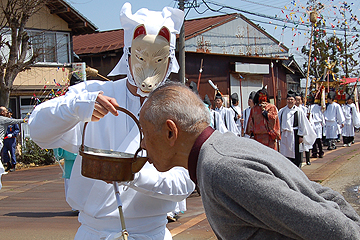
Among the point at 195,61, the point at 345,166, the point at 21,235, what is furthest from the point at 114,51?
the point at 21,235

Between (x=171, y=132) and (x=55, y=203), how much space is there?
7458mm

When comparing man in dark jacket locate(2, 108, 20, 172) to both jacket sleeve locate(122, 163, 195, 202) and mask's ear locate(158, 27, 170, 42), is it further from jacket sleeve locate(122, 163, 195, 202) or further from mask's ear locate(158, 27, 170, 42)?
jacket sleeve locate(122, 163, 195, 202)

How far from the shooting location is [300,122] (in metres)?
10.6

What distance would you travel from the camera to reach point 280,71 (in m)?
26.2

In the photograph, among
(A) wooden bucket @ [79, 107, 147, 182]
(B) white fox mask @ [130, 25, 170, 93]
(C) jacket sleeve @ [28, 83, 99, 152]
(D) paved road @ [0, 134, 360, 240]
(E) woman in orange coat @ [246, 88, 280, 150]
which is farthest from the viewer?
(E) woman in orange coat @ [246, 88, 280, 150]

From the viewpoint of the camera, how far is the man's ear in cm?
166

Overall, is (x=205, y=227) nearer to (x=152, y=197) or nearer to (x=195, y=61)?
(x=152, y=197)

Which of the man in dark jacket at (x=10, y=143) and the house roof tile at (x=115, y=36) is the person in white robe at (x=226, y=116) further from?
the house roof tile at (x=115, y=36)

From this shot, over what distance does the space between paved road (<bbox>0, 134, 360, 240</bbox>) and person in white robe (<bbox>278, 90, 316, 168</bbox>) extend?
0.63 meters

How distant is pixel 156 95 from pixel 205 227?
4505mm

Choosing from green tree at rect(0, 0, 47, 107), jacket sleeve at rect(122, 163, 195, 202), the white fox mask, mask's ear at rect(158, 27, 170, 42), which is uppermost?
green tree at rect(0, 0, 47, 107)

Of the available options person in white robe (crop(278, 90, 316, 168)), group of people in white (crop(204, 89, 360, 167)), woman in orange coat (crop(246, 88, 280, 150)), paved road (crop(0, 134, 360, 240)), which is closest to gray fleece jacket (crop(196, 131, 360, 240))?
group of people in white (crop(204, 89, 360, 167))

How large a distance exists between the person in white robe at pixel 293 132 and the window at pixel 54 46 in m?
10.8

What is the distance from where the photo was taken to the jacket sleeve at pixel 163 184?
7.25 feet
